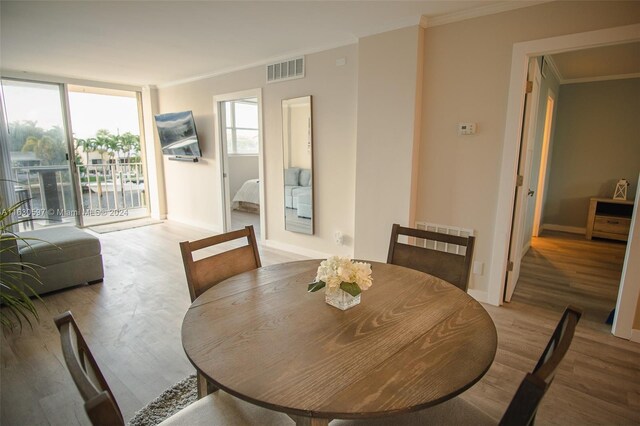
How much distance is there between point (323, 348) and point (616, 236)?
227 inches

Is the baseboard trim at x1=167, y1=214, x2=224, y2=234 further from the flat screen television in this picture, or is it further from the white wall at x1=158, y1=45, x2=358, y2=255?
the flat screen television

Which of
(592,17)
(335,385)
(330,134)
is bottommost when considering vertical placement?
(335,385)

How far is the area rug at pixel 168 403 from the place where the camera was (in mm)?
1665

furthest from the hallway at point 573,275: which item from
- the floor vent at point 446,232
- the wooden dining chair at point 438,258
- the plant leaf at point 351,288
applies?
the plant leaf at point 351,288

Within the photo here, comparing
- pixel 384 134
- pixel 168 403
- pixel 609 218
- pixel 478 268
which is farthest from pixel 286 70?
pixel 609 218

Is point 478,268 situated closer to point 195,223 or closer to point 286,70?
point 286,70

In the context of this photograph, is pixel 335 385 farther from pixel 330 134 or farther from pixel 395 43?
pixel 330 134

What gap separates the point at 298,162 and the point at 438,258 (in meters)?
2.64

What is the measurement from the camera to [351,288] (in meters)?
1.22

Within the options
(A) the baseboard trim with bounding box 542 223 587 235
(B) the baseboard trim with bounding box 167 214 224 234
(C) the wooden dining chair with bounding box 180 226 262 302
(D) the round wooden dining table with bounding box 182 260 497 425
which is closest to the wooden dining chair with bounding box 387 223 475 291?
(D) the round wooden dining table with bounding box 182 260 497 425

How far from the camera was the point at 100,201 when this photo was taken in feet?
20.1

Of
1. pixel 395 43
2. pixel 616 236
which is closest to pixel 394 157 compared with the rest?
pixel 395 43

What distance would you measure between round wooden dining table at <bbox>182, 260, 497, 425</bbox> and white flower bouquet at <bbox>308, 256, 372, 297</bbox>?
10 cm

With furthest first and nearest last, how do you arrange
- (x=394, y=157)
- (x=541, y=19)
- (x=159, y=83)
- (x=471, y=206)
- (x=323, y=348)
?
(x=159, y=83) → (x=394, y=157) → (x=471, y=206) → (x=541, y=19) → (x=323, y=348)
